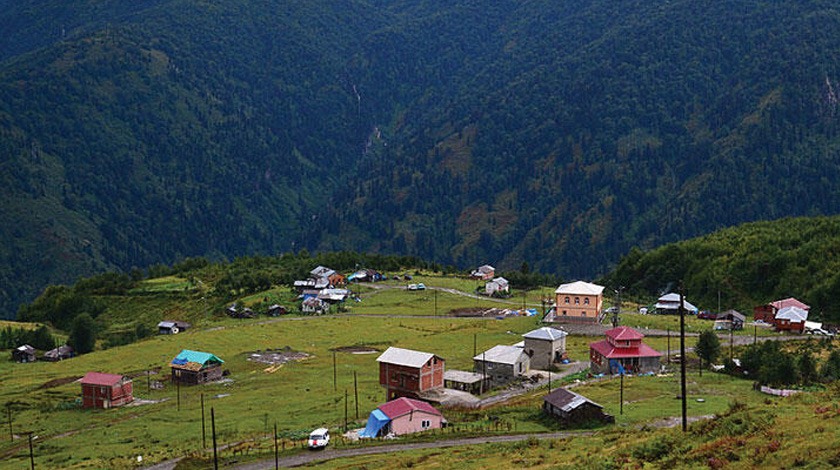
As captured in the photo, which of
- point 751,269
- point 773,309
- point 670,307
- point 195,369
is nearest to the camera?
point 195,369

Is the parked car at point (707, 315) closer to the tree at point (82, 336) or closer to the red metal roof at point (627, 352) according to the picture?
the red metal roof at point (627, 352)

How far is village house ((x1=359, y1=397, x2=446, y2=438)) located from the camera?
56281mm

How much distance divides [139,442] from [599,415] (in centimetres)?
3328

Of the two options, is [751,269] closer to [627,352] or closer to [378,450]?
[627,352]

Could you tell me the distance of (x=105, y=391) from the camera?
77625mm

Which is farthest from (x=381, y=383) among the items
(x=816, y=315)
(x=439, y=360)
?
(x=816, y=315)

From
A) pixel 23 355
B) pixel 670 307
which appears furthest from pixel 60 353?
pixel 670 307

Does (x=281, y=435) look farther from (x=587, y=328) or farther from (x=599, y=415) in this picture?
(x=587, y=328)

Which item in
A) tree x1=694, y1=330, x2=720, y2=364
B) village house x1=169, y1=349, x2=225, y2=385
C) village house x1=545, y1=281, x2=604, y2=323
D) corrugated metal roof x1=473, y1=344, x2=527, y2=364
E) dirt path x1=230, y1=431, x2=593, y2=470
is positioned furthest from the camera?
village house x1=545, y1=281, x2=604, y2=323

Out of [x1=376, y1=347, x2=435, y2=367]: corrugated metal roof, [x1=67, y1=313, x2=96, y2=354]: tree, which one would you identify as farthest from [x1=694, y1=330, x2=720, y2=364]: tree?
[x1=67, y1=313, x2=96, y2=354]: tree

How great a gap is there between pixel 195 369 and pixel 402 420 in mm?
35087

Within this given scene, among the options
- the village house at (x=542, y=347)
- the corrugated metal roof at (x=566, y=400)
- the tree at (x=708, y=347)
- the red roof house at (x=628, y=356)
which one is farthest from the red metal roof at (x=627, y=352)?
the corrugated metal roof at (x=566, y=400)

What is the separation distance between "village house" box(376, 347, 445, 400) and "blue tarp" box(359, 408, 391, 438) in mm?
11053

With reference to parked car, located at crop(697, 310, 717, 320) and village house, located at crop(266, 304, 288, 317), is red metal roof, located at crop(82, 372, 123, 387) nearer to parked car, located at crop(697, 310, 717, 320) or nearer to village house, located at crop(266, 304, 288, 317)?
village house, located at crop(266, 304, 288, 317)
